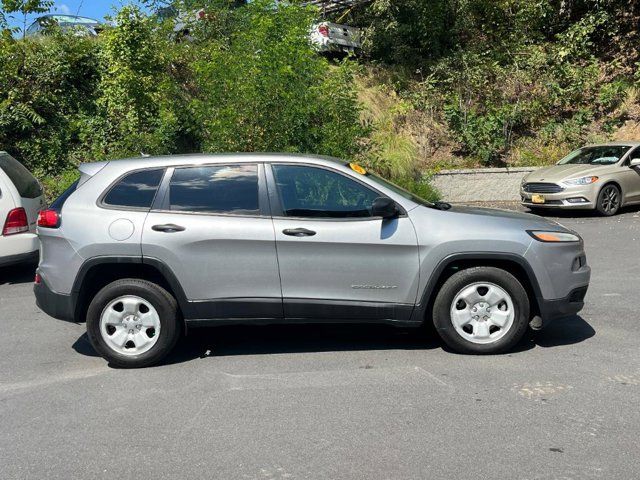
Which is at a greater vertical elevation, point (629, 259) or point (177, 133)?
point (177, 133)

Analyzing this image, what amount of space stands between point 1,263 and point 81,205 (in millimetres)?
3552

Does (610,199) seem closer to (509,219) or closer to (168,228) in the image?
(509,219)

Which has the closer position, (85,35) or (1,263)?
(1,263)

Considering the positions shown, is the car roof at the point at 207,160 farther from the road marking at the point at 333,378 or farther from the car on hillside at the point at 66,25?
the car on hillside at the point at 66,25

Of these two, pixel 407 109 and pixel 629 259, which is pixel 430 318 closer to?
pixel 629 259

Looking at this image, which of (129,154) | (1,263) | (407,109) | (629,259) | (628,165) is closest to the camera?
(1,263)

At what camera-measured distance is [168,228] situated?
5.41 m

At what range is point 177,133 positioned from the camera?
560 inches

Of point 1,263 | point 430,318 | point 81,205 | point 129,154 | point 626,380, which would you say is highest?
point 129,154

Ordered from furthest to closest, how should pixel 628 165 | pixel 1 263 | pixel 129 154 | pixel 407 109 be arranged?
pixel 407 109 → pixel 628 165 → pixel 129 154 → pixel 1 263

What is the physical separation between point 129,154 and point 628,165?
10.1 m

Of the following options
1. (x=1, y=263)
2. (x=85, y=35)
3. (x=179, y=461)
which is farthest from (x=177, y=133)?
(x=179, y=461)

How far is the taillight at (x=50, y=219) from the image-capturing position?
18.4 feet

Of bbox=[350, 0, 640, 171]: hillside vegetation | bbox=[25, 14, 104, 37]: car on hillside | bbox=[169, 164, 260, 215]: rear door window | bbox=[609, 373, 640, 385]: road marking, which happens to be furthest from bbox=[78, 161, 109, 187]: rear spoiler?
bbox=[350, 0, 640, 171]: hillside vegetation
